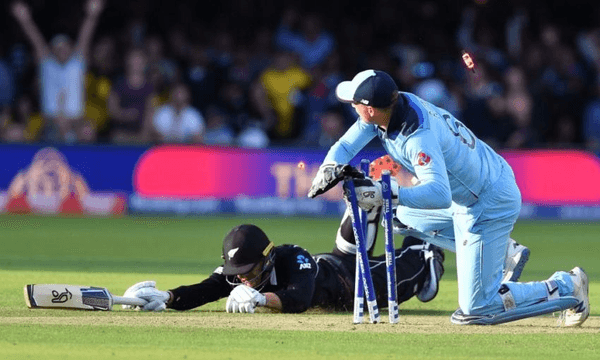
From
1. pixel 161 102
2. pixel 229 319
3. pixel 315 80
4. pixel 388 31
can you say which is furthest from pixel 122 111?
pixel 229 319

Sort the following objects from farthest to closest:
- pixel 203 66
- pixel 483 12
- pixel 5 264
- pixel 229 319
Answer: pixel 483 12 → pixel 203 66 → pixel 5 264 → pixel 229 319

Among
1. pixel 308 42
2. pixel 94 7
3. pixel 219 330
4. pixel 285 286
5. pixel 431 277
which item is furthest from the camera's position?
pixel 308 42

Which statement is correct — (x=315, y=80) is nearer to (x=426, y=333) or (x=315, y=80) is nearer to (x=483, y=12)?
(x=483, y=12)

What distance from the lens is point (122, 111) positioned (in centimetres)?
2214

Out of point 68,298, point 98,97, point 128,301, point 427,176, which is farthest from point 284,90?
point 427,176

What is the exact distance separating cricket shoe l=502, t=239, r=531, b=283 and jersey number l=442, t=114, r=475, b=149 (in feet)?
3.93

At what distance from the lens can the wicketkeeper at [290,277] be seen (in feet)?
32.0

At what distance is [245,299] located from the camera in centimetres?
970

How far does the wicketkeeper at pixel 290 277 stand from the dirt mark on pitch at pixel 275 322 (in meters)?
0.13

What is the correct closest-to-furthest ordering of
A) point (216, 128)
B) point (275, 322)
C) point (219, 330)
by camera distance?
1. point (219, 330)
2. point (275, 322)
3. point (216, 128)

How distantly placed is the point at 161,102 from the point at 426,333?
46.1 ft

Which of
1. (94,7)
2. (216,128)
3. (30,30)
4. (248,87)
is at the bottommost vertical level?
(216,128)

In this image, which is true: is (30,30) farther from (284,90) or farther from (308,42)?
(308,42)

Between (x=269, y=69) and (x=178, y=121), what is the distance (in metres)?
2.08
